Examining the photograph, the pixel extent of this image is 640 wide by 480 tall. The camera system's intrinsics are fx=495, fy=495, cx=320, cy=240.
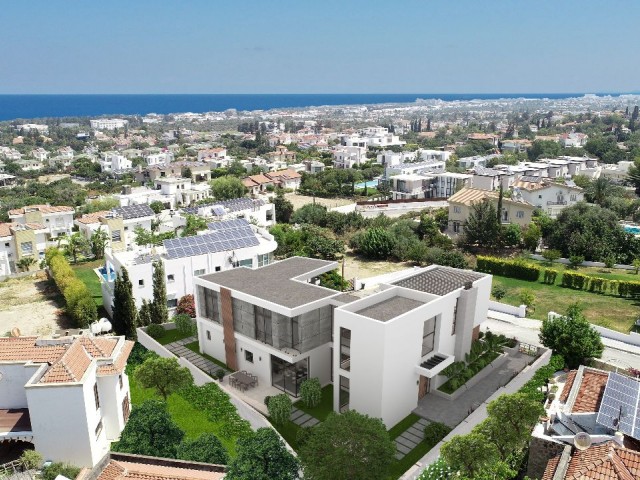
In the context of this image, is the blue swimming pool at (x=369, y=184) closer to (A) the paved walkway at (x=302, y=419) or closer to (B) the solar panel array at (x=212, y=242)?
(B) the solar panel array at (x=212, y=242)

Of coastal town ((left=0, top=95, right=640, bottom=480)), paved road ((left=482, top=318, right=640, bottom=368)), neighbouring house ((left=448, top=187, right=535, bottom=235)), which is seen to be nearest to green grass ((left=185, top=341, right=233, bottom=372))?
coastal town ((left=0, top=95, right=640, bottom=480))

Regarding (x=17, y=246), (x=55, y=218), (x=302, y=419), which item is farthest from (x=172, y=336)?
(x=55, y=218)

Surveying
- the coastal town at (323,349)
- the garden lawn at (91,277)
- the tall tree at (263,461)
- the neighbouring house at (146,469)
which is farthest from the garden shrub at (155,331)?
the tall tree at (263,461)

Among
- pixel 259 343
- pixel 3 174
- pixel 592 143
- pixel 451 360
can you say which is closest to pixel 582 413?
pixel 451 360

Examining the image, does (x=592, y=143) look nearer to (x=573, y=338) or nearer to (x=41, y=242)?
(x=573, y=338)

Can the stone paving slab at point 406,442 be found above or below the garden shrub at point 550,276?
above

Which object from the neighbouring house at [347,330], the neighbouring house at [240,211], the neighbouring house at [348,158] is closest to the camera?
the neighbouring house at [347,330]

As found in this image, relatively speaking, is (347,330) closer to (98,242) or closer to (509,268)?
(509,268)
